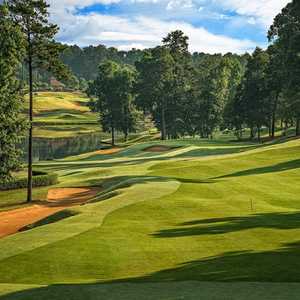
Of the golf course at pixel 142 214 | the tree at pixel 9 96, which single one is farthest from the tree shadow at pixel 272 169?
the tree at pixel 9 96

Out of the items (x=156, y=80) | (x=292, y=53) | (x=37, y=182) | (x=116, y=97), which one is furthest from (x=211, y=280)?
(x=116, y=97)

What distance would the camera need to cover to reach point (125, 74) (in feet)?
375

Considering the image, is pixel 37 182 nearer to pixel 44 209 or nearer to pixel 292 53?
pixel 44 209

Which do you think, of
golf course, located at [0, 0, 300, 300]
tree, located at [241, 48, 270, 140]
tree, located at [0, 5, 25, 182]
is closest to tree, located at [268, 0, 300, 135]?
golf course, located at [0, 0, 300, 300]

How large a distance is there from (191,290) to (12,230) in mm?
21342

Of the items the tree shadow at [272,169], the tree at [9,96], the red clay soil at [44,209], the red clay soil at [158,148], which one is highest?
the tree at [9,96]

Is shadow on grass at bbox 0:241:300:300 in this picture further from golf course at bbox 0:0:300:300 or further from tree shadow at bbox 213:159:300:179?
tree shadow at bbox 213:159:300:179

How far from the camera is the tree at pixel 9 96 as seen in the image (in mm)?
36281

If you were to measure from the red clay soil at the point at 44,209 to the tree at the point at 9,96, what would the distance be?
305 centimetres

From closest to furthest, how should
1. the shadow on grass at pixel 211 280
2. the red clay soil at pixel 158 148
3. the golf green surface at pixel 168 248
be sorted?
the shadow on grass at pixel 211 280
the golf green surface at pixel 168 248
the red clay soil at pixel 158 148

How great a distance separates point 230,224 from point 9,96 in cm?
2119

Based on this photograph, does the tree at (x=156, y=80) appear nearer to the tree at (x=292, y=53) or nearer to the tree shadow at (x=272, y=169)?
the tree at (x=292, y=53)

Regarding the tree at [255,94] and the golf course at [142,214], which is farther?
the tree at [255,94]

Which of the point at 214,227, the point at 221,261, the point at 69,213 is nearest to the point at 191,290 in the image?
the point at 221,261
